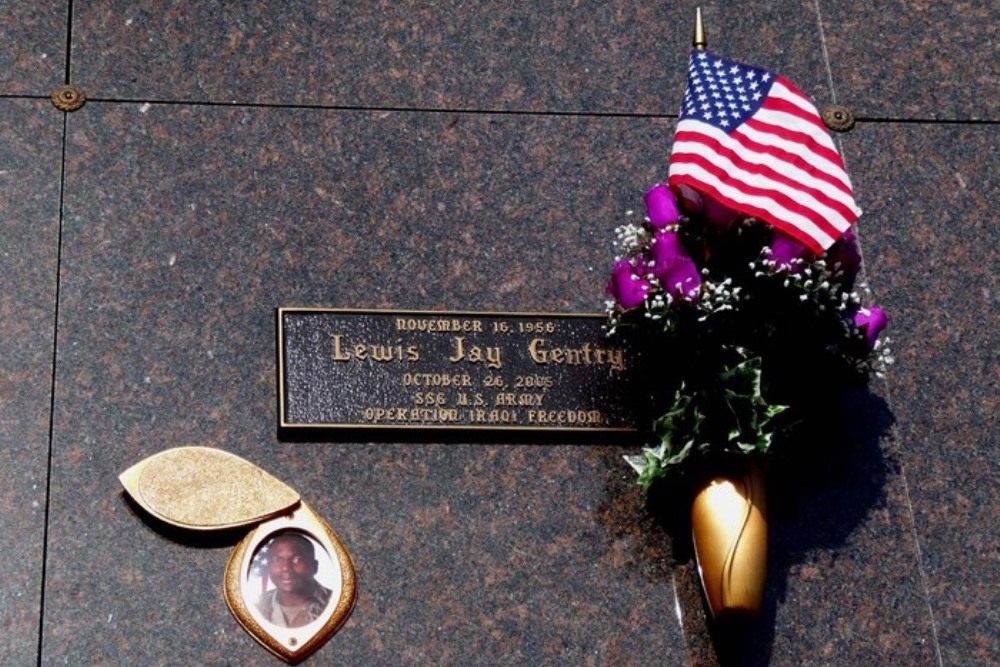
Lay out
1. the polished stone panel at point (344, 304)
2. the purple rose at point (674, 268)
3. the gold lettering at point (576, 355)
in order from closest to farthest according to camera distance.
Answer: the polished stone panel at point (344, 304)
the purple rose at point (674, 268)
the gold lettering at point (576, 355)

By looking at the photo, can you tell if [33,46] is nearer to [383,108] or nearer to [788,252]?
[383,108]

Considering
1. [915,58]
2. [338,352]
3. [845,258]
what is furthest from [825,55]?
[338,352]

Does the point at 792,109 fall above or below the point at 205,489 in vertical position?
above

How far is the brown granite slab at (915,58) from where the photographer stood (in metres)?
8.51

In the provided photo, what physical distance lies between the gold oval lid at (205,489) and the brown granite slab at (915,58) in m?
2.86

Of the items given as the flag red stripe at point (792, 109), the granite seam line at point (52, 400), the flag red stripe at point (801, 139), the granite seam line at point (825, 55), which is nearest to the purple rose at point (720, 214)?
the flag red stripe at point (801, 139)

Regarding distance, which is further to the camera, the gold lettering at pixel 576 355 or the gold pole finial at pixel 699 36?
the gold pole finial at pixel 699 36

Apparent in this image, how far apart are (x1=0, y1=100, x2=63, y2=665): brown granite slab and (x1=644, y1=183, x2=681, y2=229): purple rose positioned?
2191mm

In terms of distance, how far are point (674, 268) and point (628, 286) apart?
19 cm

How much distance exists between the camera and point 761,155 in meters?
7.63

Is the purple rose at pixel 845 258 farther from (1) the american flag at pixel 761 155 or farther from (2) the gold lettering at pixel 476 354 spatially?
(2) the gold lettering at pixel 476 354

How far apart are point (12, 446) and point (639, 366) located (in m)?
2.26

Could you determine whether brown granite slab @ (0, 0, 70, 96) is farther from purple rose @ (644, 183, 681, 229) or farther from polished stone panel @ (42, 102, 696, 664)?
purple rose @ (644, 183, 681, 229)

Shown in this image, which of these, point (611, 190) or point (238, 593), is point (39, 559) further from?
point (611, 190)
